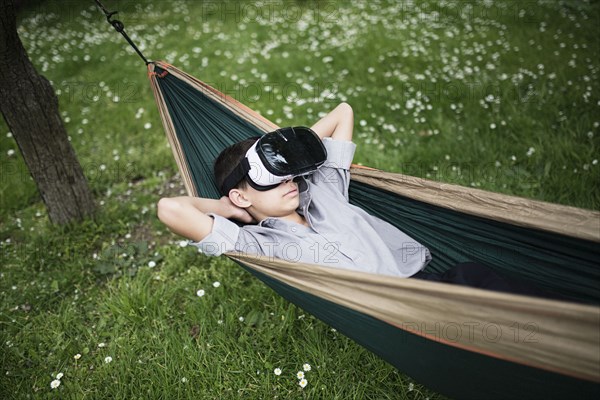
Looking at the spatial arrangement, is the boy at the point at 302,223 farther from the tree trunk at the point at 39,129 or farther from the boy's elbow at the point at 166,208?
the tree trunk at the point at 39,129

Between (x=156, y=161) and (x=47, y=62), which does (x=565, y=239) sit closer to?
(x=156, y=161)

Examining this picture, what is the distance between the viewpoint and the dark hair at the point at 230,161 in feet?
6.98

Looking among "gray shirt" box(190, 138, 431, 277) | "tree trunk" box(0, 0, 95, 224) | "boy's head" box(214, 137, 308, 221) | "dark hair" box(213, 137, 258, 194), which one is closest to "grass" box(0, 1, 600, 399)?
"tree trunk" box(0, 0, 95, 224)

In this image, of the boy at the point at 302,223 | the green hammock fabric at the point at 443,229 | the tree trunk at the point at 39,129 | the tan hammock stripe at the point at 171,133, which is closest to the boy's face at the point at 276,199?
the boy at the point at 302,223

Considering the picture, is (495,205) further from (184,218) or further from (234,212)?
(184,218)

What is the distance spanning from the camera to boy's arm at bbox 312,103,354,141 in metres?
2.39

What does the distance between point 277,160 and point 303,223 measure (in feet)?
1.23

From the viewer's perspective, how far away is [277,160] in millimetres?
1979

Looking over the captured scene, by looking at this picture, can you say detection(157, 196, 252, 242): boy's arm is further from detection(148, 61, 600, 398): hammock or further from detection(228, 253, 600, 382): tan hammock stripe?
detection(228, 253, 600, 382): tan hammock stripe

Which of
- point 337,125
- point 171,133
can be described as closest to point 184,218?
point 171,133

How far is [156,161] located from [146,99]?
1.21 meters

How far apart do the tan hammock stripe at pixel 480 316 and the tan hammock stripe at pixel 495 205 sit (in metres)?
0.53

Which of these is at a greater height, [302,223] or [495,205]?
[495,205]

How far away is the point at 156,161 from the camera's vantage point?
3.85m
